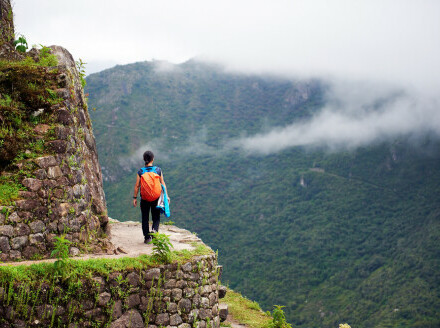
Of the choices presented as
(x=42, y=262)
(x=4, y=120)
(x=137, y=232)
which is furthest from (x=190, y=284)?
(x=4, y=120)

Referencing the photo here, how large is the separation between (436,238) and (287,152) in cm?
4789

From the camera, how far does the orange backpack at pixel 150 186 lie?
25.3ft

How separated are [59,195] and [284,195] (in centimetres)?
9108

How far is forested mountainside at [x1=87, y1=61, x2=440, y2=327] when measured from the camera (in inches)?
2440

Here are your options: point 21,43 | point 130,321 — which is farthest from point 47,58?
point 130,321

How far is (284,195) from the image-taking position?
95.4m

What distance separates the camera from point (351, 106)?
470 ft

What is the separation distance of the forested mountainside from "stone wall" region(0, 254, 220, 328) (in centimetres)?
5044

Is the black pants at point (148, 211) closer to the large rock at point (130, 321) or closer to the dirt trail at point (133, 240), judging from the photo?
the dirt trail at point (133, 240)

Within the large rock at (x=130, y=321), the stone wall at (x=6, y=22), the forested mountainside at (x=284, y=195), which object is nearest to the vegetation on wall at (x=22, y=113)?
the stone wall at (x=6, y=22)

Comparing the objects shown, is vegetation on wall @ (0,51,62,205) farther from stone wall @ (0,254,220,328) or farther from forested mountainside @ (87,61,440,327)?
forested mountainside @ (87,61,440,327)

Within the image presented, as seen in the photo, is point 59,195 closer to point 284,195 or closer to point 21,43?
point 21,43

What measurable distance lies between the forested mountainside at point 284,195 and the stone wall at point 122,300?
165ft

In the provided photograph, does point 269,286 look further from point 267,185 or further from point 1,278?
point 1,278
